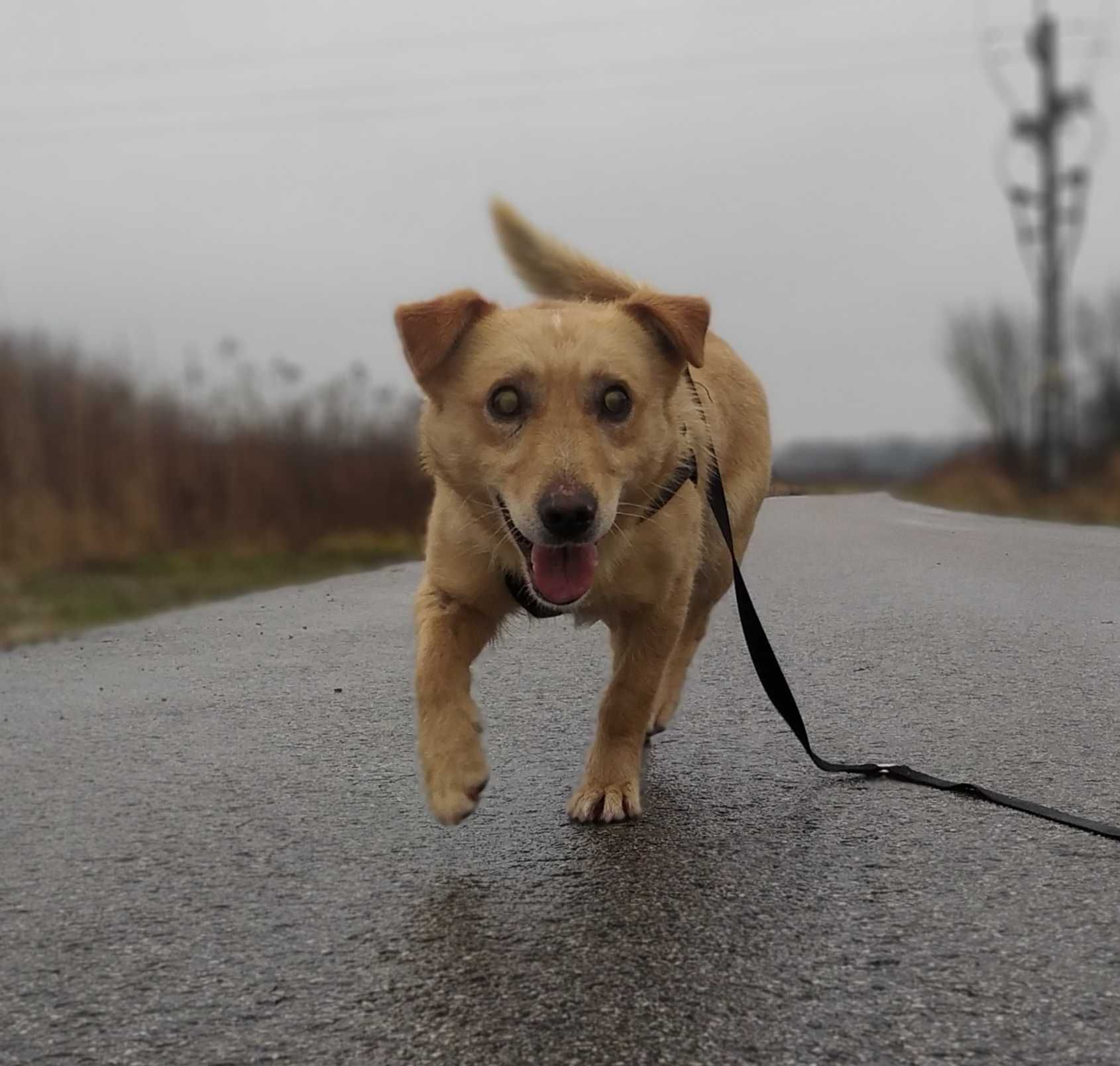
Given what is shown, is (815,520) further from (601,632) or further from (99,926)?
(99,926)

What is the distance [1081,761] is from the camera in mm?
4164

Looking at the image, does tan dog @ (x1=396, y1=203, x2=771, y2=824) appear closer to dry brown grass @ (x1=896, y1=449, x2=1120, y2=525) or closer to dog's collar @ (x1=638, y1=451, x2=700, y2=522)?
dog's collar @ (x1=638, y1=451, x2=700, y2=522)

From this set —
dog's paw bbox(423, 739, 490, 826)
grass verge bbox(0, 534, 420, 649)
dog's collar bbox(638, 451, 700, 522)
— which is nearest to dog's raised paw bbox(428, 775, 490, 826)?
dog's paw bbox(423, 739, 490, 826)

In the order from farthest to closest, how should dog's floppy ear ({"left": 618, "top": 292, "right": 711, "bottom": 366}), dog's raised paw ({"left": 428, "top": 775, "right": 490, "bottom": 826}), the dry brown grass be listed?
the dry brown grass → dog's floppy ear ({"left": 618, "top": 292, "right": 711, "bottom": 366}) → dog's raised paw ({"left": 428, "top": 775, "right": 490, "bottom": 826})

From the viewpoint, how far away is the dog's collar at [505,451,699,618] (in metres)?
3.74

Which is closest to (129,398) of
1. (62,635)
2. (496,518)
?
(62,635)

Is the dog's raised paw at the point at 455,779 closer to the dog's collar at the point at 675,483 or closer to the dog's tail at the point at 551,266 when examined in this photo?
the dog's collar at the point at 675,483

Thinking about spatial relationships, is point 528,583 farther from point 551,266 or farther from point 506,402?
point 551,266

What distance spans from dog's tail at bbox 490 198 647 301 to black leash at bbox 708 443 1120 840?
0.81 meters

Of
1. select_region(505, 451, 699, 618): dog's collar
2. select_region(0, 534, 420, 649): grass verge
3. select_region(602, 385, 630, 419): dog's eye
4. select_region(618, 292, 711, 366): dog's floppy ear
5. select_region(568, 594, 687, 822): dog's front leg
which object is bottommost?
select_region(0, 534, 420, 649): grass verge

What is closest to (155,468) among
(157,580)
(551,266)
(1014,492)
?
(157,580)

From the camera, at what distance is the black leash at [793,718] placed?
3.68 metres

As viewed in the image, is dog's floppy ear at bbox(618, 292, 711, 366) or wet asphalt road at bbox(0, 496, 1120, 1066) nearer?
wet asphalt road at bbox(0, 496, 1120, 1066)

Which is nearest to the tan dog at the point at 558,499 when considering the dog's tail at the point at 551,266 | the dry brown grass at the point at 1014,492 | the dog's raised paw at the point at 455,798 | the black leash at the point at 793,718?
the dog's raised paw at the point at 455,798
